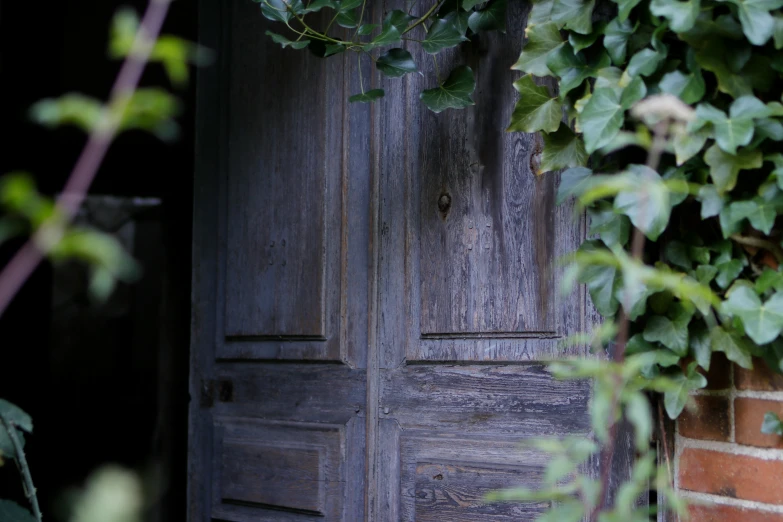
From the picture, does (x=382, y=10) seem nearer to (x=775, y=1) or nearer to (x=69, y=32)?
(x=775, y=1)

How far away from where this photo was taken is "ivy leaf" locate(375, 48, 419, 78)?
5.75 ft

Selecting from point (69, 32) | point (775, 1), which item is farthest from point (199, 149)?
point (69, 32)

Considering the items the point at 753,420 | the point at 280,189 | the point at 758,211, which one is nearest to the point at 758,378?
the point at 753,420

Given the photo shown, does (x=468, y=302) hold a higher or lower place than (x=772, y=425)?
higher

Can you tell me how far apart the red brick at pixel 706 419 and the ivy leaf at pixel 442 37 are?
90cm

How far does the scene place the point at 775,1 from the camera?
1.17 metres

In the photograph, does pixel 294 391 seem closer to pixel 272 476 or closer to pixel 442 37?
pixel 272 476

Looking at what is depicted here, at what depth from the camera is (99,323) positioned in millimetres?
6102

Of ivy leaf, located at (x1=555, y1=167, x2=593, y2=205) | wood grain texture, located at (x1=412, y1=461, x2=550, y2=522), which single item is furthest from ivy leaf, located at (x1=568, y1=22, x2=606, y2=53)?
wood grain texture, located at (x1=412, y1=461, x2=550, y2=522)

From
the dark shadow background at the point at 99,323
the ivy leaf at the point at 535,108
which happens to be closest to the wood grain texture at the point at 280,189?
the ivy leaf at the point at 535,108

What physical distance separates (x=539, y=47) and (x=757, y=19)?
0.41m

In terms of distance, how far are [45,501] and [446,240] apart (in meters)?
3.53

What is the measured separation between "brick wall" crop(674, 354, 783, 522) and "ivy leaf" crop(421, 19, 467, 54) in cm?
87

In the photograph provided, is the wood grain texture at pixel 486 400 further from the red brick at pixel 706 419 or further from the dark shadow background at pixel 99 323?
the dark shadow background at pixel 99 323
